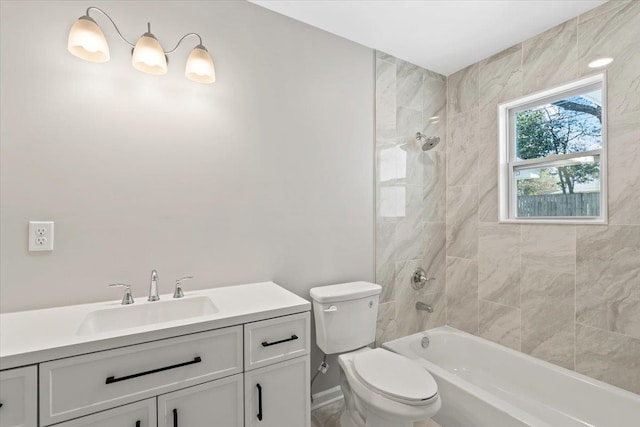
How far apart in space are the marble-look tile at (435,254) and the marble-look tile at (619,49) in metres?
1.30

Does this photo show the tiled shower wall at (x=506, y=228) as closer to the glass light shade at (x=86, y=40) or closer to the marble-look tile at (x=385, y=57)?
the marble-look tile at (x=385, y=57)

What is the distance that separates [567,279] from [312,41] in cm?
224

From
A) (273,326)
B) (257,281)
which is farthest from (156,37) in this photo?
(273,326)

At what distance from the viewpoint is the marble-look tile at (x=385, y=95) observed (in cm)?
218

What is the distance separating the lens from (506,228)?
217cm

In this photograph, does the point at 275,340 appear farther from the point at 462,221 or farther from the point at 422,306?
the point at 462,221

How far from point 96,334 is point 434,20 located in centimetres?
238

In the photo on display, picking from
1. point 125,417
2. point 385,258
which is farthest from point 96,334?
point 385,258

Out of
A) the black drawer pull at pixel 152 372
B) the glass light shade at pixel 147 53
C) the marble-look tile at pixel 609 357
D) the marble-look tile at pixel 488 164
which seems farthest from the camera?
the marble-look tile at pixel 488 164

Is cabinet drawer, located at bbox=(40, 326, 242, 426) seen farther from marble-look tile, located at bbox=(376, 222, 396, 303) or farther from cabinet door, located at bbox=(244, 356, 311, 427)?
marble-look tile, located at bbox=(376, 222, 396, 303)

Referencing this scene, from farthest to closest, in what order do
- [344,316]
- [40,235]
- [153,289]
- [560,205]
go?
[560,205], [344,316], [153,289], [40,235]

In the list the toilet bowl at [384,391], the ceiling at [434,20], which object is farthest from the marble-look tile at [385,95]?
the toilet bowl at [384,391]

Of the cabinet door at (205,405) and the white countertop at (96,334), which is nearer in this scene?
the white countertop at (96,334)

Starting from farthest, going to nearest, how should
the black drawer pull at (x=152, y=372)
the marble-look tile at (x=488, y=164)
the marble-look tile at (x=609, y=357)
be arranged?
1. the marble-look tile at (x=488, y=164)
2. the marble-look tile at (x=609, y=357)
3. the black drawer pull at (x=152, y=372)
